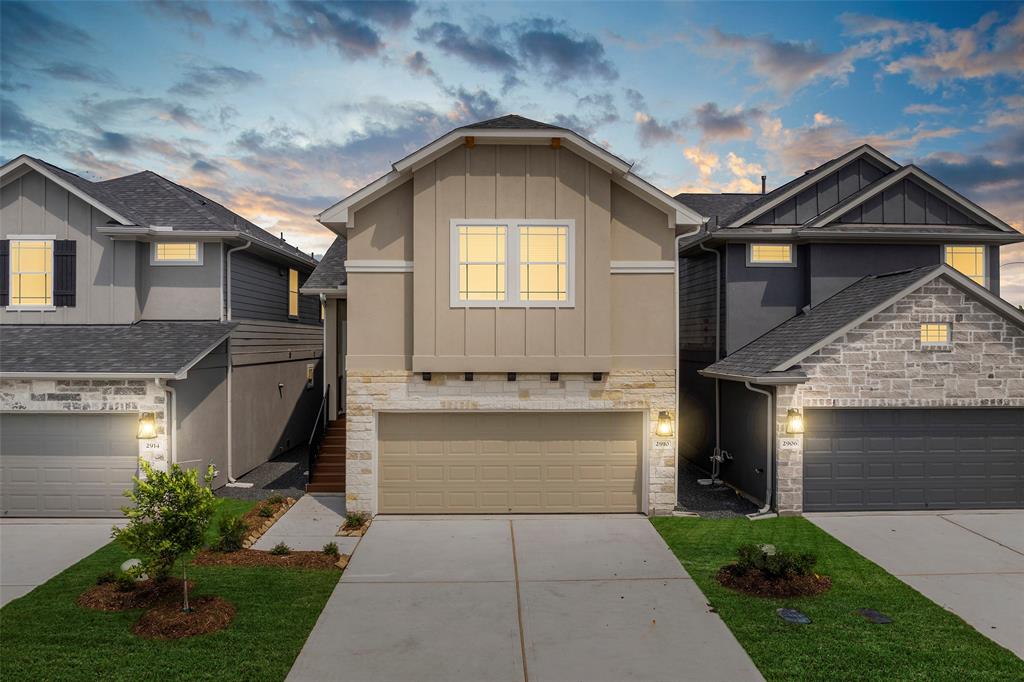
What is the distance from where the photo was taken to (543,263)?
36.6 ft

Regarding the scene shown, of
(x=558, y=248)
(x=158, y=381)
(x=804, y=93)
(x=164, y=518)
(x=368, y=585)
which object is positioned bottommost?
(x=368, y=585)

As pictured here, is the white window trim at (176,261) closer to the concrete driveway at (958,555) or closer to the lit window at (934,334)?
the concrete driveway at (958,555)

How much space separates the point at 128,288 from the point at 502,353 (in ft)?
29.8

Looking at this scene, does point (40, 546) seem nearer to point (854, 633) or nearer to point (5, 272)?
point (5, 272)

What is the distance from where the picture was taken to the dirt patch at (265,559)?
9.02 m

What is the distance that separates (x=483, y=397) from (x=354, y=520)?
10.8 feet

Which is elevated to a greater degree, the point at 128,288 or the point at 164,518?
the point at 128,288

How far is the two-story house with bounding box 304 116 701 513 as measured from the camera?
1104 centimetres

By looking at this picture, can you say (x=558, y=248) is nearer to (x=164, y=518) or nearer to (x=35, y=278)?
(x=164, y=518)

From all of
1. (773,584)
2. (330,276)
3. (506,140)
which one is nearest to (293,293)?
(330,276)

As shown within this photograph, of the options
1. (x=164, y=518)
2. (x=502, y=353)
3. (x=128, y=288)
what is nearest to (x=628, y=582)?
(x=502, y=353)

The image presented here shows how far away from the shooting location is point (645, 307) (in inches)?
454

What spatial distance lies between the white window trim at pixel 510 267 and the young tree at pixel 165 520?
17.8 ft

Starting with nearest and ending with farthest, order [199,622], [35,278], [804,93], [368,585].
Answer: [199,622] → [368,585] → [35,278] → [804,93]
